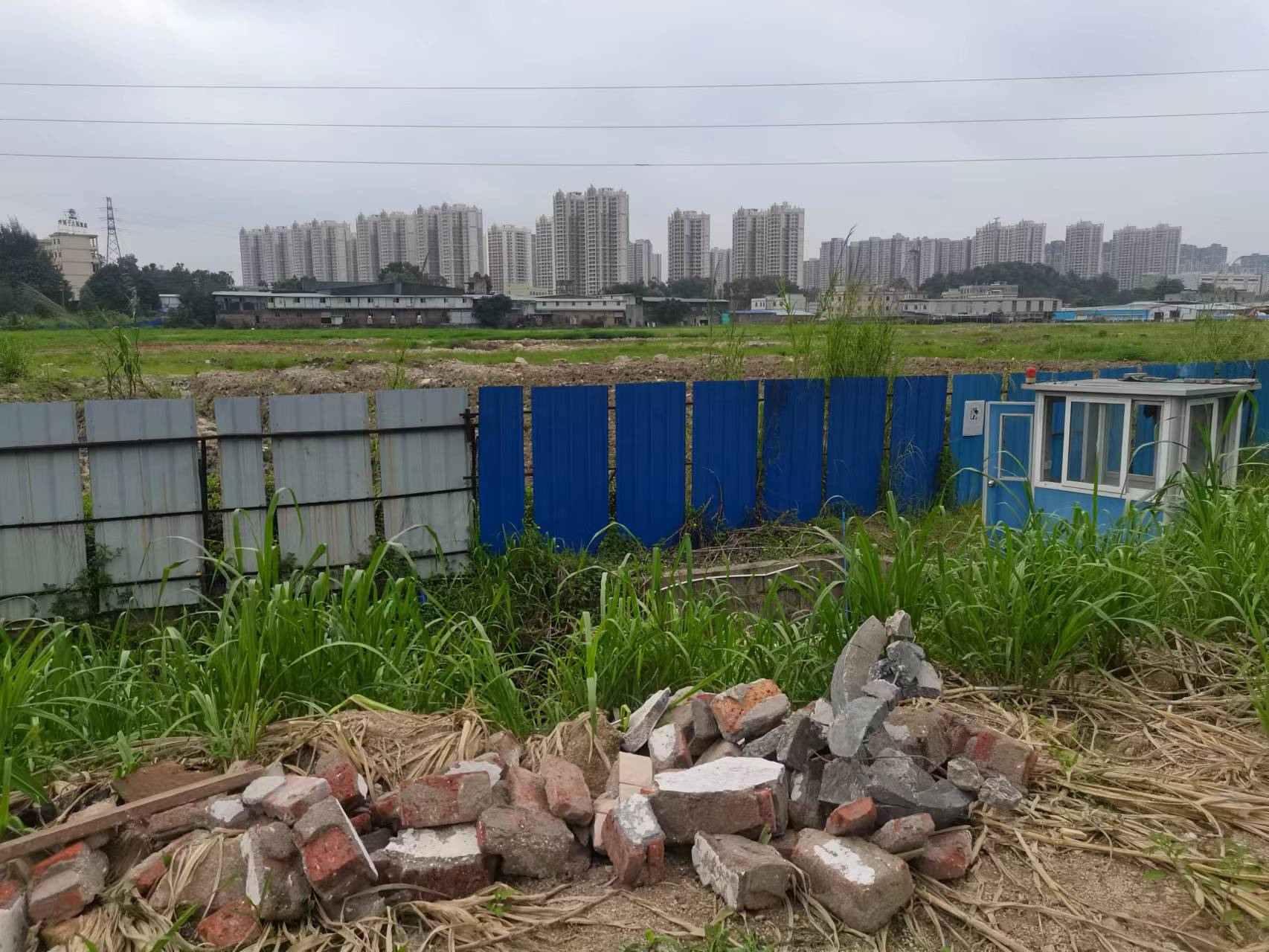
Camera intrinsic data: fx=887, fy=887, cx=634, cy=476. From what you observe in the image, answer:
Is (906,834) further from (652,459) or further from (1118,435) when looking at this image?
(652,459)

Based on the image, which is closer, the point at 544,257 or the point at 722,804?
the point at 722,804

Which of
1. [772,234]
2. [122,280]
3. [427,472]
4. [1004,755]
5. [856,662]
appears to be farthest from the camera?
[122,280]

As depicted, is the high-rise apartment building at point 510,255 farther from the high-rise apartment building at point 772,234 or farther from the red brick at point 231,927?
the red brick at point 231,927

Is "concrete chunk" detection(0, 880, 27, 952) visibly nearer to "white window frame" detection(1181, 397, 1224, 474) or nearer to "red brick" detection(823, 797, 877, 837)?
"red brick" detection(823, 797, 877, 837)

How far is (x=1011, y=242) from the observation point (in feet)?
186

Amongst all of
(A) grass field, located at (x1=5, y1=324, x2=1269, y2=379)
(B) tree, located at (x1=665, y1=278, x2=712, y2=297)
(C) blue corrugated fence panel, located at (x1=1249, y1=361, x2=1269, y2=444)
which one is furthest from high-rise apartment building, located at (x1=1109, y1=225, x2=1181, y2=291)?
(C) blue corrugated fence panel, located at (x1=1249, y1=361, x2=1269, y2=444)

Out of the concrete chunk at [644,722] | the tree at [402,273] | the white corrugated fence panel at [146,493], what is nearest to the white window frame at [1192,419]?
the concrete chunk at [644,722]

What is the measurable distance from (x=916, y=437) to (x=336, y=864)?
29.5ft

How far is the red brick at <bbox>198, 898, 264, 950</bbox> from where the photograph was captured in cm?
199

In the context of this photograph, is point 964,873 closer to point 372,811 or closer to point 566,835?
point 566,835

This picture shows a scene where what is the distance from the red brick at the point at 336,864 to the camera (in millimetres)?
2047

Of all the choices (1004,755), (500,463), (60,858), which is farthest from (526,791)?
(500,463)

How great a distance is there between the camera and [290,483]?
6.63 metres

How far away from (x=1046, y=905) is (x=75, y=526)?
6114 millimetres
